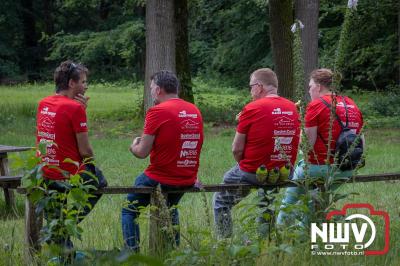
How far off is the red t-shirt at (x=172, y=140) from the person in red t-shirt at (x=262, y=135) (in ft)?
1.57

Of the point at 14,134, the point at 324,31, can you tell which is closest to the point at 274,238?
the point at 14,134

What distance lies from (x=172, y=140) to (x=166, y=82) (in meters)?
0.52

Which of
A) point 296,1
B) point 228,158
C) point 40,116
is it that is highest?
point 296,1

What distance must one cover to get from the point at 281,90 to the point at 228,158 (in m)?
6.44

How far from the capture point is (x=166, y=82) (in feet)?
23.9

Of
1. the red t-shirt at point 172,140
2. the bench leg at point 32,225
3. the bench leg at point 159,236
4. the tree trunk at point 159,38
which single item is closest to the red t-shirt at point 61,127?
the bench leg at point 32,225

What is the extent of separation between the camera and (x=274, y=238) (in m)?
5.76

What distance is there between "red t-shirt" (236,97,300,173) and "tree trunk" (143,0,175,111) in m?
13.1

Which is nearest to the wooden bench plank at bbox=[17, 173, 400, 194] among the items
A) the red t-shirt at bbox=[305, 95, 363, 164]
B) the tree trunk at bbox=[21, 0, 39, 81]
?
the red t-shirt at bbox=[305, 95, 363, 164]

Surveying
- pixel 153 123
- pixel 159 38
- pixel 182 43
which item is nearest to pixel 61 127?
pixel 153 123

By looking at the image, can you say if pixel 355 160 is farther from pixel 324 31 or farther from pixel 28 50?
pixel 28 50

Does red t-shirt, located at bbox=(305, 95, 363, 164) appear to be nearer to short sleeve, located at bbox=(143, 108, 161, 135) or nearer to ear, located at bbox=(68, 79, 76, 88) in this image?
short sleeve, located at bbox=(143, 108, 161, 135)

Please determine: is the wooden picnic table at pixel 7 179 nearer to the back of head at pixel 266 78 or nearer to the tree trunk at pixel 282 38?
the back of head at pixel 266 78

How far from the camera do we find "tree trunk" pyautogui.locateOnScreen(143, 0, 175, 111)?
20406 millimetres
